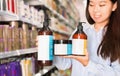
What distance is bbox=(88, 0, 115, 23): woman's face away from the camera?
191cm

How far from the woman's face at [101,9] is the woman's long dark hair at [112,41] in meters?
0.05

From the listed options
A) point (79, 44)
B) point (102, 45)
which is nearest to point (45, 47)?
point (79, 44)

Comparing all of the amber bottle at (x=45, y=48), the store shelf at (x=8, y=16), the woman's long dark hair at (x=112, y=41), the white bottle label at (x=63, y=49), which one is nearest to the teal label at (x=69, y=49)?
the white bottle label at (x=63, y=49)

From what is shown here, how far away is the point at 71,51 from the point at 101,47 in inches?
9.9

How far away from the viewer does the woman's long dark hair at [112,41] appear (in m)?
1.91

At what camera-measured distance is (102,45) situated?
6.39 ft

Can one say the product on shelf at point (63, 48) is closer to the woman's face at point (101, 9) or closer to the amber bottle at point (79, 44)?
the amber bottle at point (79, 44)

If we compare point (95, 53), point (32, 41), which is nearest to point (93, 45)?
point (95, 53)

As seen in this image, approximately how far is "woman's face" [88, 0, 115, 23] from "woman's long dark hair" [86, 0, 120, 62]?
0.17 ft

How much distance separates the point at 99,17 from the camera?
1.93 metres

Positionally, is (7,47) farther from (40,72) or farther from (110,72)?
(40,72)

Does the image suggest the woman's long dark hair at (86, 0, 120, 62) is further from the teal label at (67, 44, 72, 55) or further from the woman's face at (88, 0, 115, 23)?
the teal label at (67, 44, 72, 55)

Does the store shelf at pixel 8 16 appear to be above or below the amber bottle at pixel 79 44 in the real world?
above

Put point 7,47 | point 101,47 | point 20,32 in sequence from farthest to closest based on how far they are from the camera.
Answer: point 20,32, point 7,47, point 101,47
